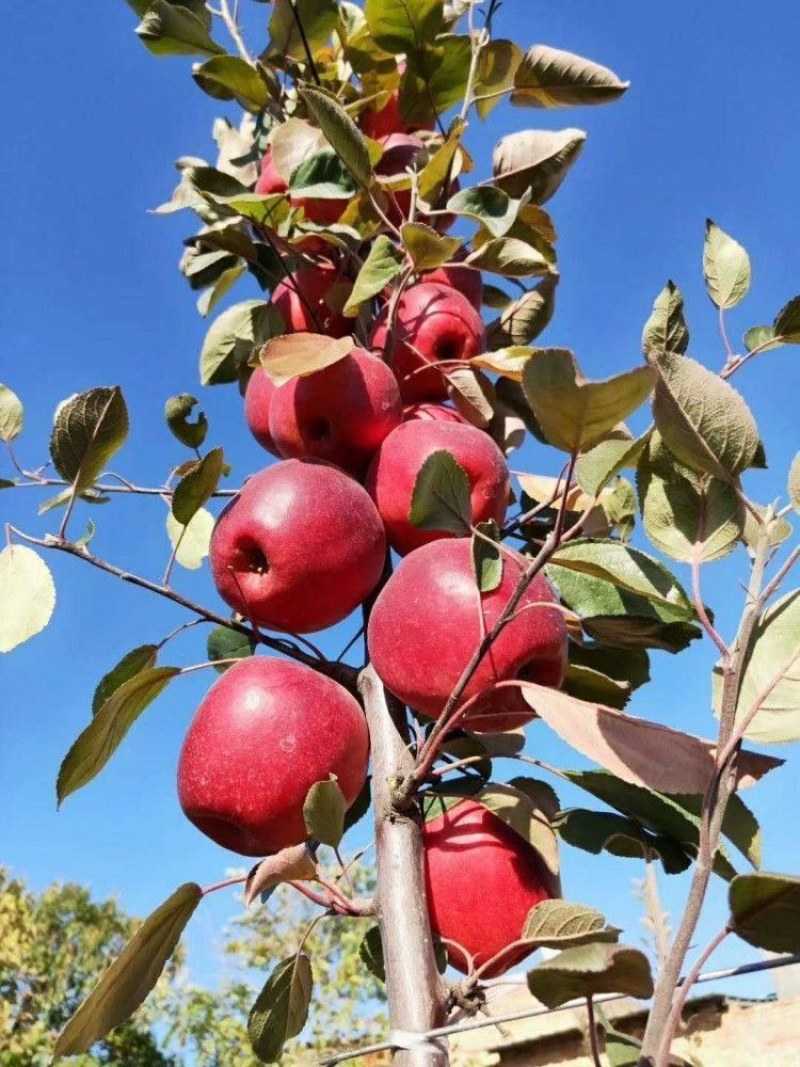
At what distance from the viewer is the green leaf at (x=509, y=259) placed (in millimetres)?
1110

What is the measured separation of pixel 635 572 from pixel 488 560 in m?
0.13

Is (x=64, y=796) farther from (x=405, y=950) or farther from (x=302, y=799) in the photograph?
(x=405, y=950)

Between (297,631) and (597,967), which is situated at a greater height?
(297,631)

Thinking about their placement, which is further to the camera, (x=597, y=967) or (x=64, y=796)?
(x=64, y=796)

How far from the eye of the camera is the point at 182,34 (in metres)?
1.38

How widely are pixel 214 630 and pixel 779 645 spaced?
29.6 inches

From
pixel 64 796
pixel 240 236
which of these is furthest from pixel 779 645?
pixel 240 236

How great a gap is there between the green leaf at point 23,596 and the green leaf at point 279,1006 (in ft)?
1.44

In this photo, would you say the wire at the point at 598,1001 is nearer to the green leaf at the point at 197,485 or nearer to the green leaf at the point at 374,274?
the green leaf at the point at 197,485

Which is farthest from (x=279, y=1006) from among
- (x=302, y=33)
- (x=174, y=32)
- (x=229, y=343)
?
(x=174, y=32)

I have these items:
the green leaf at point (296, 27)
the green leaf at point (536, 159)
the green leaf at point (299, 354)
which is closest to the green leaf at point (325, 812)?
the green leaf at point (299, 354)

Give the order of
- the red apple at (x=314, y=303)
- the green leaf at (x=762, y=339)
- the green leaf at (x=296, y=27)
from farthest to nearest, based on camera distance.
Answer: the green leaf at (x=296, y=27), the red apple at (x=314, y=303), the green leaf at (x=762, y=339)

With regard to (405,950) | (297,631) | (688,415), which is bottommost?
(405,950)

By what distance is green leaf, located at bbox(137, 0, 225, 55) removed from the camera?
4.42ft
